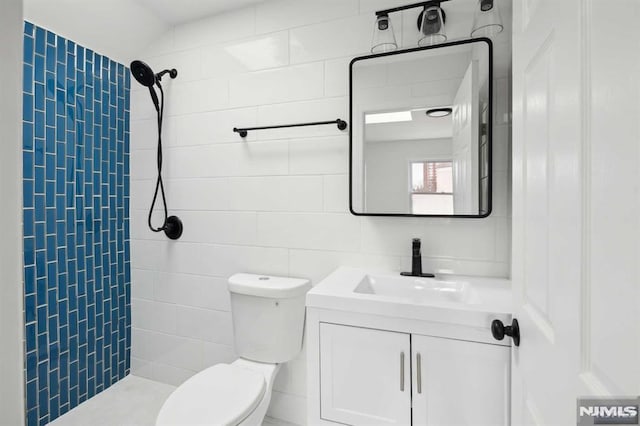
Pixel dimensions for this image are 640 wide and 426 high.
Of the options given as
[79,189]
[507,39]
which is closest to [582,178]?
[507,39]

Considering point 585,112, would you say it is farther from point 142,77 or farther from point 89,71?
point 89,71

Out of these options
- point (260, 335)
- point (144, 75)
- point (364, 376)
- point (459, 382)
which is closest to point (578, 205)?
point (459, 382)

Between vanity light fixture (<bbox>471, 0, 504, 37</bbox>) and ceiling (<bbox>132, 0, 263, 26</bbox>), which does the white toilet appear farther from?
ceiling (<bbox>132, 0, 263, 26</bbox>)

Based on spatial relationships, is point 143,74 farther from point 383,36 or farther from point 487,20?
point 487,20

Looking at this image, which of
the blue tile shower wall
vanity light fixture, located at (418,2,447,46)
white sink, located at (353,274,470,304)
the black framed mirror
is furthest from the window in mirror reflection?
the blue tile shower wall

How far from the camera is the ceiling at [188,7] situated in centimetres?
173

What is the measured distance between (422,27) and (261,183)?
106 cm

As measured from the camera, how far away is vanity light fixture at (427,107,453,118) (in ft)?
4.50

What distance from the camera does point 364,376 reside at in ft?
3.70

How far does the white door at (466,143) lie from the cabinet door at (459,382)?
0.58 metres

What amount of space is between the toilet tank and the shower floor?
47 cm

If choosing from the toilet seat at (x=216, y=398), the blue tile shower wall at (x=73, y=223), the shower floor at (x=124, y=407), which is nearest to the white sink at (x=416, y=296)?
the toilet seat at (x=216, y=398)

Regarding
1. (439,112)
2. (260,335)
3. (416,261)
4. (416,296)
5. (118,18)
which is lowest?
(260,335)

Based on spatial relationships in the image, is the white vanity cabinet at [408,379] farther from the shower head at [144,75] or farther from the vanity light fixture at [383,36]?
the shower head at [144,75]
